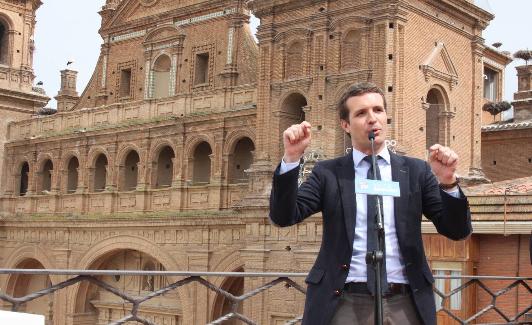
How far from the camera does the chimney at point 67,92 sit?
34.3 m

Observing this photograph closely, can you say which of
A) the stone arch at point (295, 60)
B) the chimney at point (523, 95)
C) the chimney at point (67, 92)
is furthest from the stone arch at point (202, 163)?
the chimney at point (523, 95)

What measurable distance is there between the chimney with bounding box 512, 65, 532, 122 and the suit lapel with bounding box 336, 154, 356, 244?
24373 millimetres

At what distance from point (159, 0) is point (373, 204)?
26.7m

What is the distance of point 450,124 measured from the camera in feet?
70.8

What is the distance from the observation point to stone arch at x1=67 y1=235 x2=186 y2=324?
2542 cm

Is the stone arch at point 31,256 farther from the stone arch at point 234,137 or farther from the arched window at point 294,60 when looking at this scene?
the arched window at point 294,60

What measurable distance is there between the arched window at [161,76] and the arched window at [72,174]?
4.34 metres

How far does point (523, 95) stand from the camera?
28.4 m

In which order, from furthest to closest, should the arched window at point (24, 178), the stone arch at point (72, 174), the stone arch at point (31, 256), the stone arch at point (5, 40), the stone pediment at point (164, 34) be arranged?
the arched window at point (24, 178)
the stone arch at point (5, 40)
the stone arch at point (72, 174)
the stone arch at point (31, 256)
the stone pediment at point (164, 34)

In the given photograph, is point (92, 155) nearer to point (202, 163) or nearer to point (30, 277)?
point (202, 163)

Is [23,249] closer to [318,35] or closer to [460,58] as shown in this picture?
[318,35]

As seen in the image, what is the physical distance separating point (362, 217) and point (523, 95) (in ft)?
85.7

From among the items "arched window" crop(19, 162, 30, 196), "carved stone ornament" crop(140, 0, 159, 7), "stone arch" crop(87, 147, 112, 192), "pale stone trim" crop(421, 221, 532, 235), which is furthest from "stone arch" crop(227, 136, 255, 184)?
"pale stone trim" crop(421, 221, 532, 235)

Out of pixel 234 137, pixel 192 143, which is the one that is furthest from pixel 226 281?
pixel 192 143
